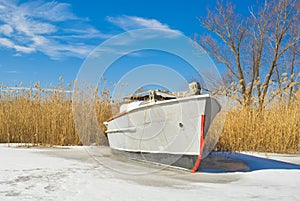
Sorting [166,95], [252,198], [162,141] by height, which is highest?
[166,95]

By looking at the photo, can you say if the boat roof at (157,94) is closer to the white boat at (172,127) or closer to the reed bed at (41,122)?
the white boat at (172,127)

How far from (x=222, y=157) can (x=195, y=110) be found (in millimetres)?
2008

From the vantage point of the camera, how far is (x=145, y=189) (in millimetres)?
2664

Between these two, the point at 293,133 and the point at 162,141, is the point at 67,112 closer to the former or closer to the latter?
the point at 162,141

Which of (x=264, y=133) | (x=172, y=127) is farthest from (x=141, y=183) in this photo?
(x=264, y=133)

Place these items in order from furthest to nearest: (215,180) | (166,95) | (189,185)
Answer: (166,95)
(215,180)
(189,185)

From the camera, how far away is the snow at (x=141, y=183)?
2396 mm

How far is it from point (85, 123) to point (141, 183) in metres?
4.29

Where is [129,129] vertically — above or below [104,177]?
above

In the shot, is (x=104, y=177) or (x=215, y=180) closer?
(x=104, y=177)

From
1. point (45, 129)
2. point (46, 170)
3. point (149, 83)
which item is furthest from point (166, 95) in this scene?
point (45, 129)

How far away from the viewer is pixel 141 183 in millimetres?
2951

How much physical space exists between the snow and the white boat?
0.69ft

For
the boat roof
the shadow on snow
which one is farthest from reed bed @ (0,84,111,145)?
the shadow on snow
